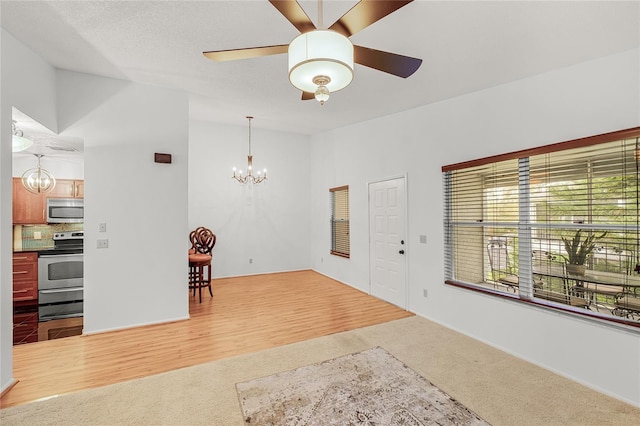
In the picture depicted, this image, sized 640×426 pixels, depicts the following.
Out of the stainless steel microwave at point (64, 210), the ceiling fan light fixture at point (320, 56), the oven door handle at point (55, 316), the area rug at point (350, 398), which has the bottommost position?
the area rug at point (350, 398)

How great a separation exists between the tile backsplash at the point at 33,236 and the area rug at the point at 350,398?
17.2 feet

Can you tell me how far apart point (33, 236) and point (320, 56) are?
650 cm

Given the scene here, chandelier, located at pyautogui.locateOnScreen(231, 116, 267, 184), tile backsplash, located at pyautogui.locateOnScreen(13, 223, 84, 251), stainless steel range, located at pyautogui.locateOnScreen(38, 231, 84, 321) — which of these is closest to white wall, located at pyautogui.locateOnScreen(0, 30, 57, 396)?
stainless steel range, located at pyautogui.locateOnScreen(38, 231, 84, 321)

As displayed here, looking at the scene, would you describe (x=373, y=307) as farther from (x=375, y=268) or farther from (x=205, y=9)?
(x=205, y=9)

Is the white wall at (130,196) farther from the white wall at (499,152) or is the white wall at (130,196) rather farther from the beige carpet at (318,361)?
the white wall at (499,152)

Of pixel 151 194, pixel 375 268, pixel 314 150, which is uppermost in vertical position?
pixel 314 150

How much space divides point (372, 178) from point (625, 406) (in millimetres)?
3846

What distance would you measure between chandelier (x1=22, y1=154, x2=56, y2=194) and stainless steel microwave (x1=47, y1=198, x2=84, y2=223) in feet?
0.71

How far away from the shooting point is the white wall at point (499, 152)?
2.43 metres

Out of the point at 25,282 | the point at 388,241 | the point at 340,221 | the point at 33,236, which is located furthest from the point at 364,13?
the point at 33,236

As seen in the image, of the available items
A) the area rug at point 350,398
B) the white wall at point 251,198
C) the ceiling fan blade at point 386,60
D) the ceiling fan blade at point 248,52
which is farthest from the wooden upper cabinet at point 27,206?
the ceiling fan blade at point 386,60

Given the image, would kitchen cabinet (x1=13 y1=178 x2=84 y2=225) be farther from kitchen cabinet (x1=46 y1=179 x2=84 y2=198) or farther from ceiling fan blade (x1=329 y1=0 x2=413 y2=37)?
ceiling fan blade (x1=329 y1=0 x2=413 y2=37)

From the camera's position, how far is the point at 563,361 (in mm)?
2670

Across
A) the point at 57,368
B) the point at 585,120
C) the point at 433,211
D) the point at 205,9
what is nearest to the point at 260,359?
the point at 57,368
